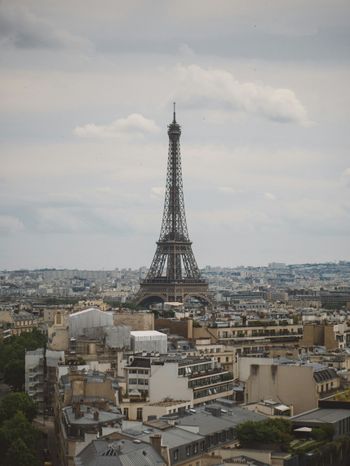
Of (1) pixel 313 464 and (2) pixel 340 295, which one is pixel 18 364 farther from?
(2) pixel 340 295

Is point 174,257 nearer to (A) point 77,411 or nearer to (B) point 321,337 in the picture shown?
(B) point 321,337

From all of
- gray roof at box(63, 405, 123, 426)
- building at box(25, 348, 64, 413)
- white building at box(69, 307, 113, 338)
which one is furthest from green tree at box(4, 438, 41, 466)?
white building at box(69, 307, 113, 338)

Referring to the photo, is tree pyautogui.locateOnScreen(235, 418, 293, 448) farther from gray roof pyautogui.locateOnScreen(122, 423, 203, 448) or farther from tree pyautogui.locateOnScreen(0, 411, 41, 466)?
tree pyautogui.locateOnScreen(0, 411, 41, 466)

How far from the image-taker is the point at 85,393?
48562 millimetres

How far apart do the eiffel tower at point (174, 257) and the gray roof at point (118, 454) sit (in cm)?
8949

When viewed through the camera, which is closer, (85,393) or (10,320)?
(85,393)

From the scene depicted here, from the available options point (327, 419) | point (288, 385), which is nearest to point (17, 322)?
point (288, 385)

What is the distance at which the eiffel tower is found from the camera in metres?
129

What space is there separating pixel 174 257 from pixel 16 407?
79041 mm

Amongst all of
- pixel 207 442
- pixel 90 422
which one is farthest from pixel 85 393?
pixel 207 442

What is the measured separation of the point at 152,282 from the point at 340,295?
64257 mm

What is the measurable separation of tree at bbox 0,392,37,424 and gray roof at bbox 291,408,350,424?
46.2 ft

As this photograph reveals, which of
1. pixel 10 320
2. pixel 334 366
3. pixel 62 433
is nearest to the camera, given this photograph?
pixel 62 433

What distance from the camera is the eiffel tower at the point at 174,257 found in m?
129
